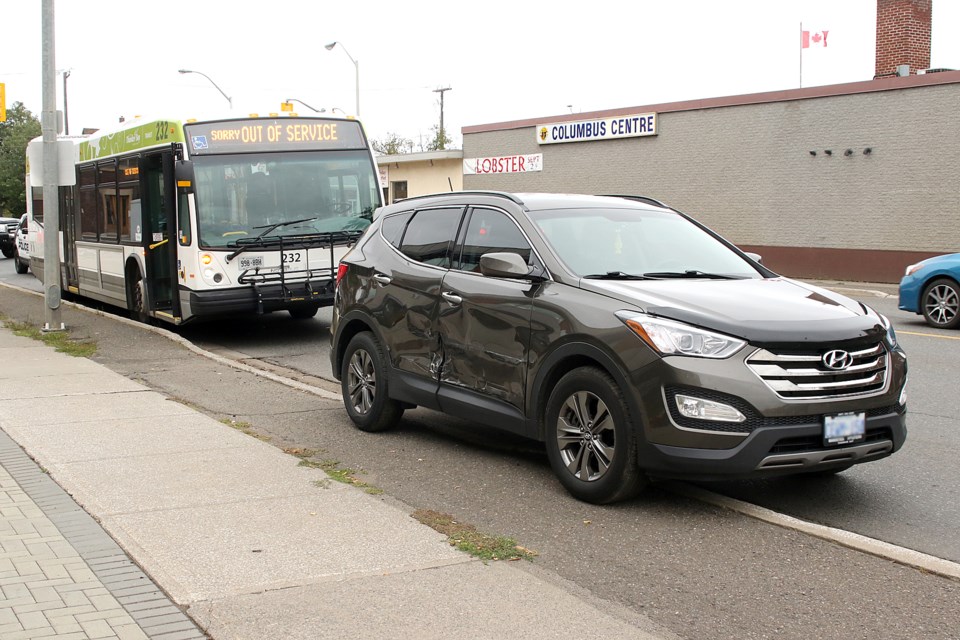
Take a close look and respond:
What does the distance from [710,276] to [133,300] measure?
460 inches

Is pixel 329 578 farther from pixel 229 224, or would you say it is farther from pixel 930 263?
pixel 930 263

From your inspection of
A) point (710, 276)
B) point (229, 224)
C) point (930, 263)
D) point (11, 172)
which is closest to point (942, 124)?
point (930, 263)

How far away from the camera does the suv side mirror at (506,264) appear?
6406mm

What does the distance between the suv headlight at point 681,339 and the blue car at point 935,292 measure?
10401 mm

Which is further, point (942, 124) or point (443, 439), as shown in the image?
point (942, 124)

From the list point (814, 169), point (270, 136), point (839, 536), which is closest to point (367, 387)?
point (839, 536)

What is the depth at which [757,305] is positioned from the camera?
576cm

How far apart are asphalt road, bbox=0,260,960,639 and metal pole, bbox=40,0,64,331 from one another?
18.8 feet

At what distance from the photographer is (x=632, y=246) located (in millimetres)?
6789

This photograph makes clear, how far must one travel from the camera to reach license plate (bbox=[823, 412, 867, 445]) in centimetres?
544

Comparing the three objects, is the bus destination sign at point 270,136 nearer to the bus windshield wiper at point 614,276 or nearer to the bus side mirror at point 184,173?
the bus side mirror at point 184,173

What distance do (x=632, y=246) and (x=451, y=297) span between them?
1.28 metres

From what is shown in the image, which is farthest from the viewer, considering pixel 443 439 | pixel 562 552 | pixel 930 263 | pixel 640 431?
pixel 930 263

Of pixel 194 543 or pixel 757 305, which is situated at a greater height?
pixel 757 305
